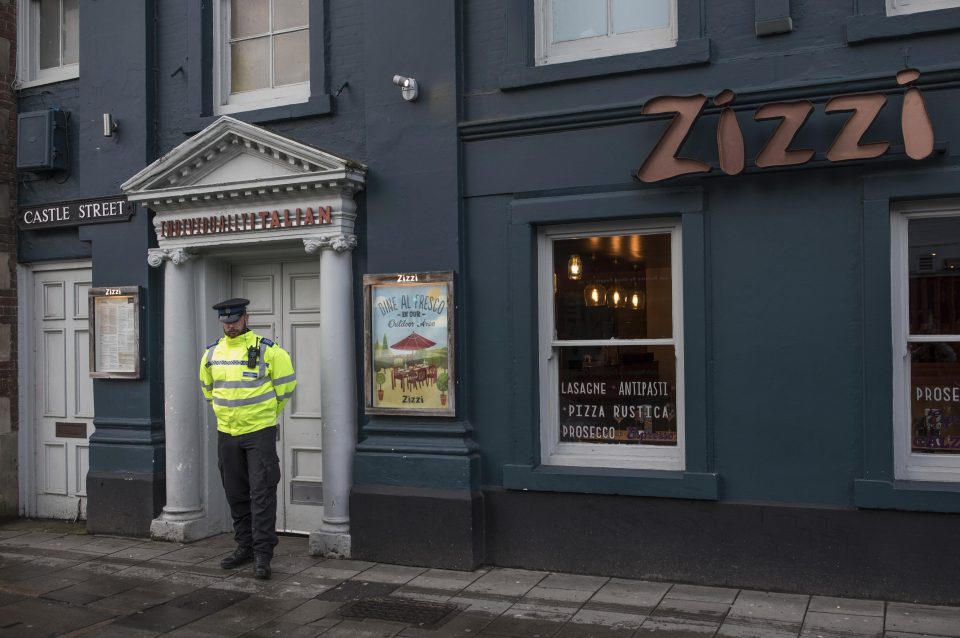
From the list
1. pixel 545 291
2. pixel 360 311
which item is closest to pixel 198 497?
pixel 360 311

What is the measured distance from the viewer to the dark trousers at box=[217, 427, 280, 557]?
23.8 ft

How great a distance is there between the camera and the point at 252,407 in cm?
727

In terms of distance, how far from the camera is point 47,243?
962 cm

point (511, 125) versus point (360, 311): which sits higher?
point (511, 125)

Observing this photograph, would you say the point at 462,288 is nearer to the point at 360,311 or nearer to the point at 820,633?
the point at 360,311

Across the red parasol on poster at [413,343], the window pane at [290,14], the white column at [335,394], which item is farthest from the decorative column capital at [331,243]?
the window pane at [290,14]

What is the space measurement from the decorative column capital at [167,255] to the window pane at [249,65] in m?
1.58

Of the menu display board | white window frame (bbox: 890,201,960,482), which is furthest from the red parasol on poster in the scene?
white window frame (bbox: 890,201,960,482)

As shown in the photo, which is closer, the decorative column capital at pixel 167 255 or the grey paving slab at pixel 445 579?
the grey paving slab at pixel 445 579

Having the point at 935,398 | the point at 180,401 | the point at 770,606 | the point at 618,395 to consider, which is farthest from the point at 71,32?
the point at 935,398

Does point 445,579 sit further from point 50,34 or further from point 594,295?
point 50,34

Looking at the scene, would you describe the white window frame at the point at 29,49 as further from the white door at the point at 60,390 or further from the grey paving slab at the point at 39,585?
the grey paving slab at the point at 39,585

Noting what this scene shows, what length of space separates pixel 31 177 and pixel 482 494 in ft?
19.2

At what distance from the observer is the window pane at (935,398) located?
6.30 m
